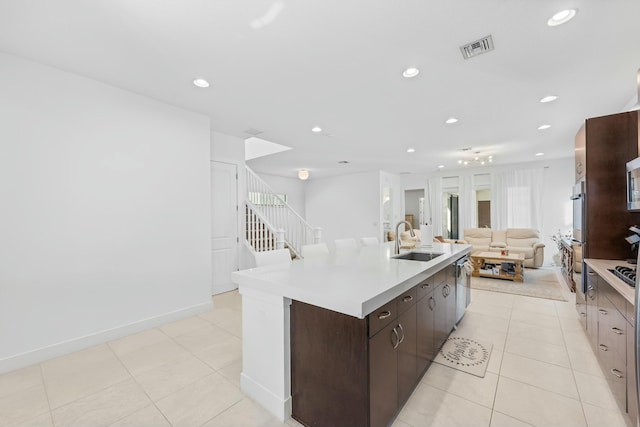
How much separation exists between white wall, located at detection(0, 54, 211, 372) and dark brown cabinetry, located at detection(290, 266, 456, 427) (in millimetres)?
2356

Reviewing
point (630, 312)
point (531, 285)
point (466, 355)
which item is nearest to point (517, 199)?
point (531, 285)

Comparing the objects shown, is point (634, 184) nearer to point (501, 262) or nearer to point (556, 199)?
point (501, 262)

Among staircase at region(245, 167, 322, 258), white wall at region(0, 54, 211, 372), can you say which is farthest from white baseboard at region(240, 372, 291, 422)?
staircase at region(245, 167, 322, 258)

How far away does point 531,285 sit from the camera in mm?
4797

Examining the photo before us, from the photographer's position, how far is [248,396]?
191 cm

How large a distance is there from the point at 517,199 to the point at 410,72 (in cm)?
678

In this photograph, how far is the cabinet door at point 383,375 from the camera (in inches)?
54.2

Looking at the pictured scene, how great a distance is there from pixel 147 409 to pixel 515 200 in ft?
29.3

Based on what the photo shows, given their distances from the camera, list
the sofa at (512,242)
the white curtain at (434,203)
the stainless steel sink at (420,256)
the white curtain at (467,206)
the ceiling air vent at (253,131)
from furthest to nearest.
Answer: the white curtain at (434,203)
the white curtain at (467,206)
the sofa at (512,242)
the ceiling air vent at (253,131)
the stainless steel sink at (420,256)

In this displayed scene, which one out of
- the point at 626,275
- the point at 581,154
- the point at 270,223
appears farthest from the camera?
the point at 270,223

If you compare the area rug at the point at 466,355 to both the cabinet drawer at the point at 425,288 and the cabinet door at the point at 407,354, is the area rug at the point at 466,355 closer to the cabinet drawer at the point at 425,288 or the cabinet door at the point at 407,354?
the cabinet door at the point at 407,354

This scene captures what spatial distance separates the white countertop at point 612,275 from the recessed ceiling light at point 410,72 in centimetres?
227

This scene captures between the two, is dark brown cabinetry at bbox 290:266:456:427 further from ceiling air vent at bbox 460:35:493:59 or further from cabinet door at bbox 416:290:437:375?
ceiling air vent at bbox 460:35:493:59

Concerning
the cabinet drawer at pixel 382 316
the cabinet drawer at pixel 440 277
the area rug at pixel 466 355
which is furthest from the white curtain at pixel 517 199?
the cabinet drawer at pixel 382 316
